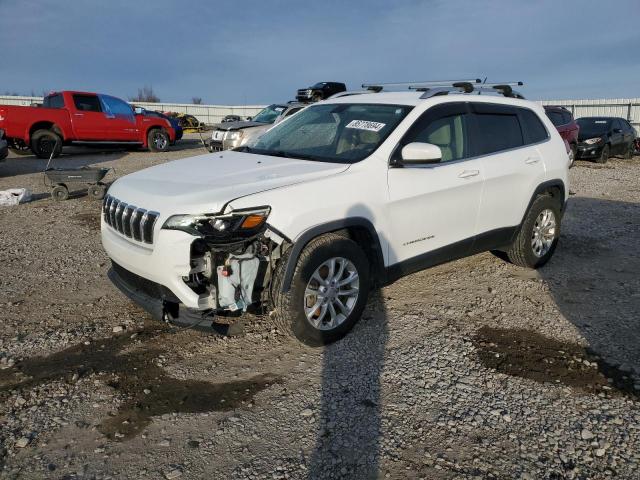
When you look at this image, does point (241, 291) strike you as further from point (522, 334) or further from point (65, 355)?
point (522, 334)

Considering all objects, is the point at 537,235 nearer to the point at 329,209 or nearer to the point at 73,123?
the point at 329,209

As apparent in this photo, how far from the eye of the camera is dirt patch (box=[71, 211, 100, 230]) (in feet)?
24.3

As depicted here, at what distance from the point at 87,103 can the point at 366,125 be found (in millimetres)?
13218

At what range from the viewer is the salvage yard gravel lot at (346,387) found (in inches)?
104

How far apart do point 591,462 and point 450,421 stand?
0.73m

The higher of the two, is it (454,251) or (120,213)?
(120,213)

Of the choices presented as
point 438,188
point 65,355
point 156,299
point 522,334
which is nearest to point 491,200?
point 438,188

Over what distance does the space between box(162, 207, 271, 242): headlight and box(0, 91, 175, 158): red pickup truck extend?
1156 centimetres

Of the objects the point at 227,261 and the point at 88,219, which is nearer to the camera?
the point at 227,261

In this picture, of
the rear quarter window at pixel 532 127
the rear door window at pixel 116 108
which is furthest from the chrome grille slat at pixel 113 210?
the rear door window at pixel 116 108

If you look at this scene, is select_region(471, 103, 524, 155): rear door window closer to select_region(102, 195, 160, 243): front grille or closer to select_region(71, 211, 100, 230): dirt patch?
select_region(102, 195, 160, 243): front grille

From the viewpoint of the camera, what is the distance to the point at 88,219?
786 cm

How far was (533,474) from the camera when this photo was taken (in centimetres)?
255

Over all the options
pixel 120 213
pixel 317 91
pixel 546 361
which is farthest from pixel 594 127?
pixel 120 213
